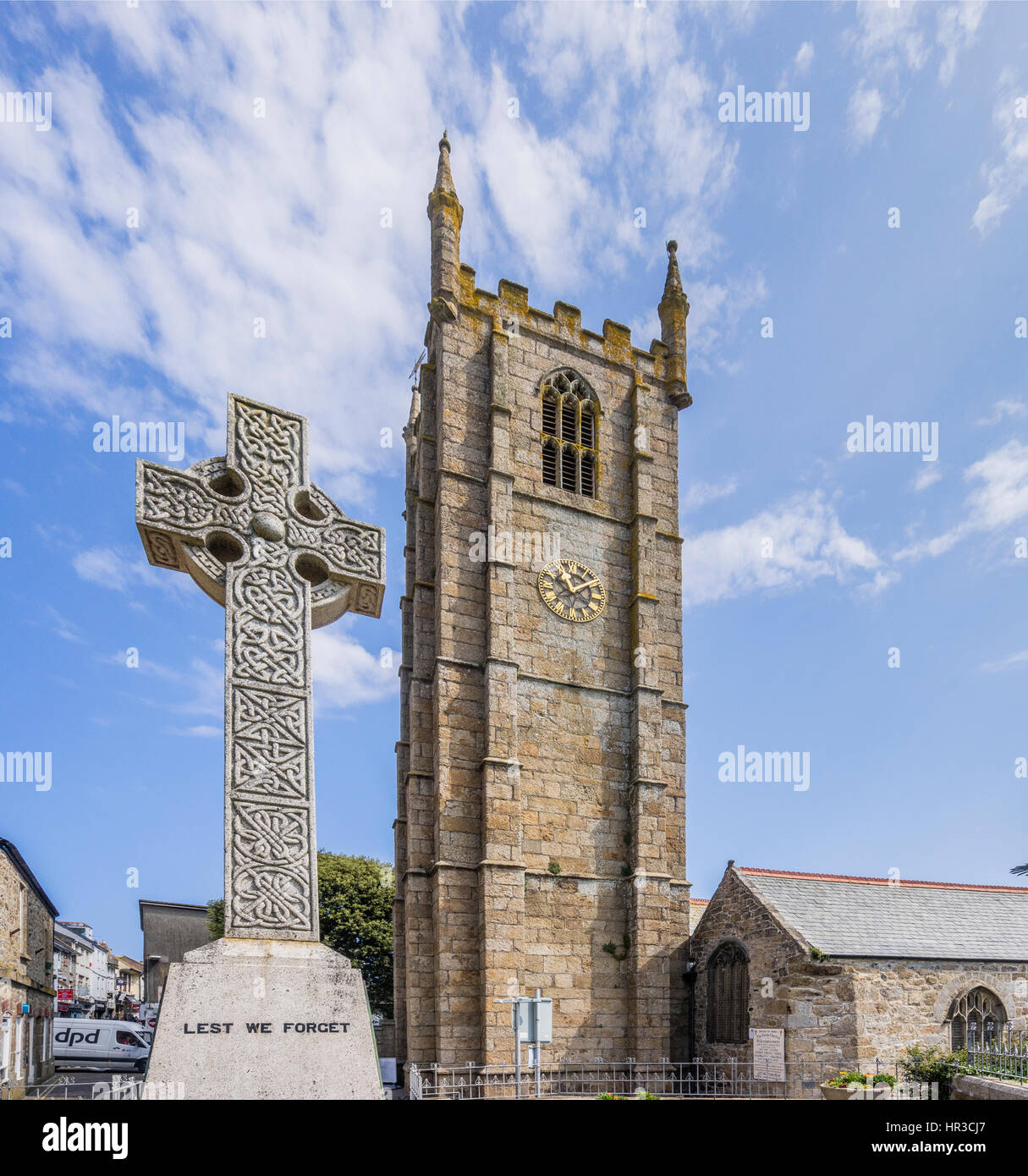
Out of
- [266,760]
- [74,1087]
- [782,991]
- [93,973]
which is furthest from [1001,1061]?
[93,973]

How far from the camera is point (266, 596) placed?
7387 millimetres

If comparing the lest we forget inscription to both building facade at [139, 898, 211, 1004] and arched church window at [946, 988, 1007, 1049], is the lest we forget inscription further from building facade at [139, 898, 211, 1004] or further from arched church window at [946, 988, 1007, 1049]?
building facade at [139, 898, 211, 1004]

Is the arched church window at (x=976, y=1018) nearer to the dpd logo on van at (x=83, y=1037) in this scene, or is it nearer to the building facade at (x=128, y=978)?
the dpd logo on van at (x=83, y=1037)

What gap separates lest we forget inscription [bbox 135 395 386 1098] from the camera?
18.8 feet

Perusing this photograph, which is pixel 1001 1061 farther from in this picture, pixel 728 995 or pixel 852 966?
pixel 728 995

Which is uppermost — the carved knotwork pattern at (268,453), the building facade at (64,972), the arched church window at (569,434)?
the arched church window at (569,434)

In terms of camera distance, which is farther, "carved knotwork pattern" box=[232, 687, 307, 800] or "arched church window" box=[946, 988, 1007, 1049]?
"arched church window" box=[946, 988, 1007, 1049]

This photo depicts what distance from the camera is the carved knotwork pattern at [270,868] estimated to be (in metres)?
6.34

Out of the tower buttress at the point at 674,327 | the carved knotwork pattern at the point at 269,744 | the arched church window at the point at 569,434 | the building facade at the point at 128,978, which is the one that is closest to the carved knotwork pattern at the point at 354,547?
the carved knotwork pattern at the point at 269,744

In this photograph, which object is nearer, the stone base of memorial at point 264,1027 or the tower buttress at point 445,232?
the stone base of memorial at point 264,1027

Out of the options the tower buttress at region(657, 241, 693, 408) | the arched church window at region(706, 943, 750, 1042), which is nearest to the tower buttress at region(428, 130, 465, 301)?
the tower buttress at region(657, 241, 693, 408)

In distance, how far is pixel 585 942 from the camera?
70.4ft

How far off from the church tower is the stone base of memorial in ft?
47.7
